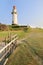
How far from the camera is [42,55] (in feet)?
62.4

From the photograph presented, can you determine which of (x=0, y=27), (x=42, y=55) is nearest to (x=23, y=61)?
(x=42, y=55)

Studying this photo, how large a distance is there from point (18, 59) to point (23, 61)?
2.54 ft

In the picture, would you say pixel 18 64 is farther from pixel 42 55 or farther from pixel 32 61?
pixel 42 55

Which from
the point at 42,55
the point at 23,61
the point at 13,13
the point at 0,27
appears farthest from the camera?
the point at 13,13

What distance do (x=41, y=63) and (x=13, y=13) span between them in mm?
54511

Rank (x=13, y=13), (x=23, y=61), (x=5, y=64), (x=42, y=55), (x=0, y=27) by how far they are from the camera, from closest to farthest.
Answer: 1. (x=5, y=64)
2. (x=23, y=61)
3. (x=42, y=55)
4. (x=0, y=27)
5. (x=13, y=13)

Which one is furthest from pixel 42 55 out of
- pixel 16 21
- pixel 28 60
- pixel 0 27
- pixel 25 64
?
pixel 16 21

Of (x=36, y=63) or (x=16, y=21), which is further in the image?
(x=16, y=21)

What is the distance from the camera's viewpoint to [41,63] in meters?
15.6

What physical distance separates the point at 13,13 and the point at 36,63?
54.7m

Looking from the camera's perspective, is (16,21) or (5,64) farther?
(16,21)

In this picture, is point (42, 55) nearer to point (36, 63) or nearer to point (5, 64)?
point (36, 63)

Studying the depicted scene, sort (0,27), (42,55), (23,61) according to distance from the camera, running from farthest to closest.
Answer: (0,27)
(42,55)
(23,61)

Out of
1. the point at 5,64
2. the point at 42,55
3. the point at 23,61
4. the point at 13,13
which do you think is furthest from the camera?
the point at 13,13
